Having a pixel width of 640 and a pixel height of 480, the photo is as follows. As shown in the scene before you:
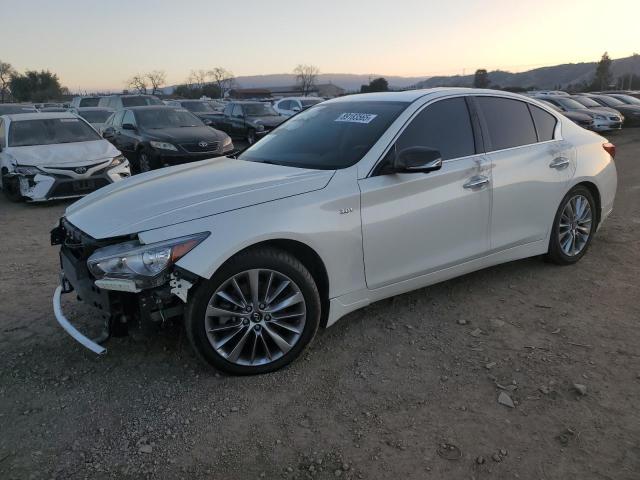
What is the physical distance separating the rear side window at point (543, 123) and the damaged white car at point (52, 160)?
655cm

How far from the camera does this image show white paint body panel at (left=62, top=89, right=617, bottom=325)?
3.06 m

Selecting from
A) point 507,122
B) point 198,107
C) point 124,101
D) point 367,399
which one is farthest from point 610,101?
point 367,399

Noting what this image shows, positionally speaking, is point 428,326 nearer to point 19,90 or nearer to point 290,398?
point 290,398

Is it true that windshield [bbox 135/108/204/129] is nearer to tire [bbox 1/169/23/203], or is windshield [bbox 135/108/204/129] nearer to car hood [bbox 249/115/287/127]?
tire [bbox 1/169/23/203]

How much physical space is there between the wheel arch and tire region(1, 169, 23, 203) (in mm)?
7305

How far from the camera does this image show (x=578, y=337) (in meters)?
3.66

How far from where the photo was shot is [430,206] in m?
3.72

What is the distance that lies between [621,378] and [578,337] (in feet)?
1.78

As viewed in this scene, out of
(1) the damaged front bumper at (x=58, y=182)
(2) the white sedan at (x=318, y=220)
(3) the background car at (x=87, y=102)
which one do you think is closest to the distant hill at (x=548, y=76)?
(3) the background car at (x=87, y=102)

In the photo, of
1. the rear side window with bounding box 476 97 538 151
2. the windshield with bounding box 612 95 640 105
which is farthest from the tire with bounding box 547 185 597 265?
the windshield with bounding box 612 95 640 105

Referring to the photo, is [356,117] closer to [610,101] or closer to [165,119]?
[165,119]

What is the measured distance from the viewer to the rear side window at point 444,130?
383cm

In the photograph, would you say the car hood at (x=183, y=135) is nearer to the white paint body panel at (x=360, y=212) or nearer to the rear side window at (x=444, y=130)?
the white paint body panel at (x=360, y=212)

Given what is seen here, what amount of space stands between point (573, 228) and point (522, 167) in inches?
42.8
